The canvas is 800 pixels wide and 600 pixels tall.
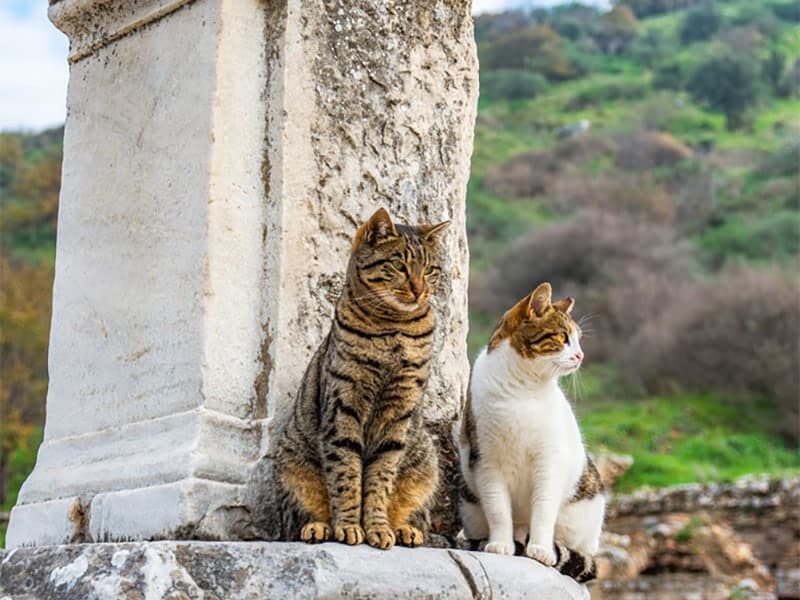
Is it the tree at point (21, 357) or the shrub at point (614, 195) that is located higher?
the shrub at point (614, 195)

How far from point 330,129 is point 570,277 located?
3116 cm

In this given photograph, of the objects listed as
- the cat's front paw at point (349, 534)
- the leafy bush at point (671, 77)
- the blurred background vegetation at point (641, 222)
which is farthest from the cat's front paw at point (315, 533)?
the leafy bush at point (671, 77)

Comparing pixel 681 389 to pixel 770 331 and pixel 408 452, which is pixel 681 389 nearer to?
pixel 770 331

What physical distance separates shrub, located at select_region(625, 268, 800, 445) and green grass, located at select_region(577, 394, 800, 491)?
1.88ft

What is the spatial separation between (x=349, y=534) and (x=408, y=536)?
20 centimetres

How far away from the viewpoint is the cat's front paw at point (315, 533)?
111 inches

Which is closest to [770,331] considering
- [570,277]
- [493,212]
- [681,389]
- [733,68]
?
[681,389]

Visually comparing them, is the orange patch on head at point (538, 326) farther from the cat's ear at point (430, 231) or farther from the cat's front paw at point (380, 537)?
the cat's front paw at point (380, 537)

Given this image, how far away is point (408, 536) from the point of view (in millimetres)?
2926

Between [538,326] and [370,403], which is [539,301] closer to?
[538,326]

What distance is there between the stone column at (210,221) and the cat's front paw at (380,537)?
41 cm

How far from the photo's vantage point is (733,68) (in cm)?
4738

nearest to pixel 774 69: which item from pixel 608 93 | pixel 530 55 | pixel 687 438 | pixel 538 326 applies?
pixel 608 93

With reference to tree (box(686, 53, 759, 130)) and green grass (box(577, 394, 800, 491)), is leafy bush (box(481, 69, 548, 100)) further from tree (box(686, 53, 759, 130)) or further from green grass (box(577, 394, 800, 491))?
green grass (box(577, 394, 800, 491))
